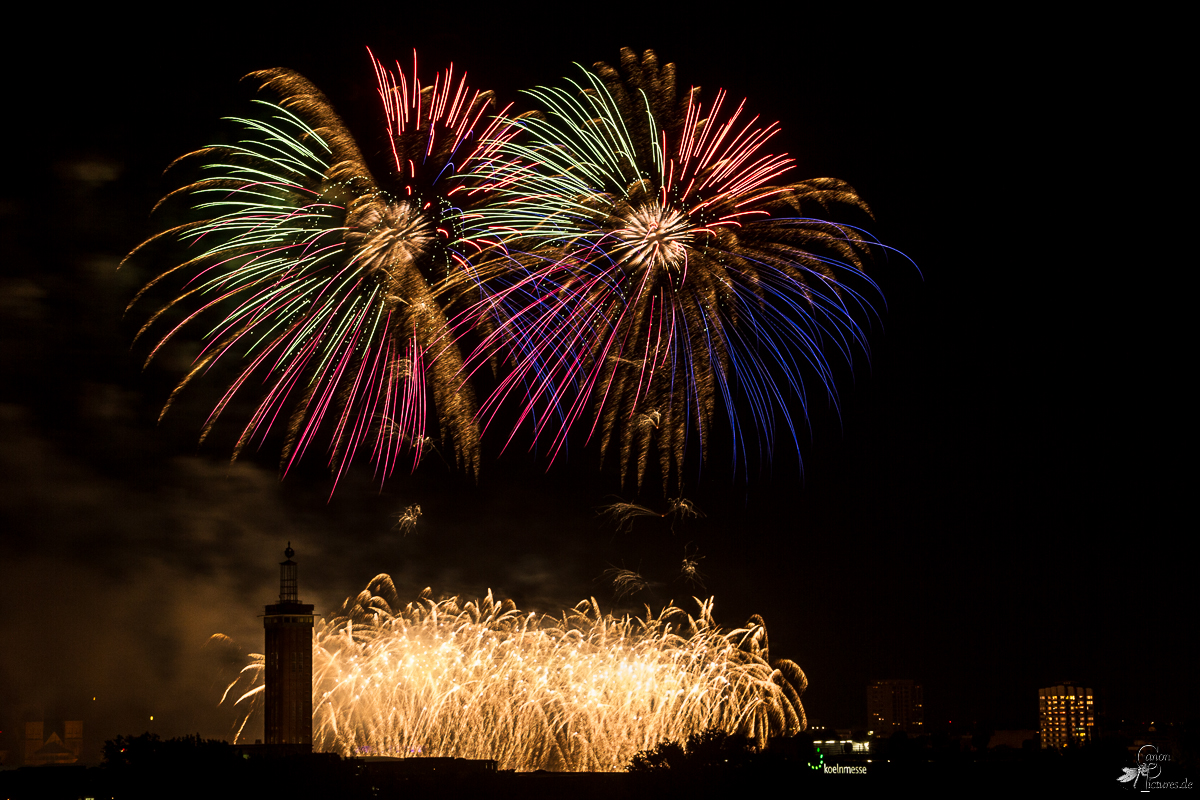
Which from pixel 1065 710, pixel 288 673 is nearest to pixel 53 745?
pixel 288 673

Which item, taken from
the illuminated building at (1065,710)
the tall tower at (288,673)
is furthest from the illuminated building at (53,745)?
the illuminated building at (1065,710)

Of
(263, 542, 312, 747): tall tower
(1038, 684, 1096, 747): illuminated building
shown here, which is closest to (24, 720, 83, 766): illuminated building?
(263, 542, 312, 747): tall tower

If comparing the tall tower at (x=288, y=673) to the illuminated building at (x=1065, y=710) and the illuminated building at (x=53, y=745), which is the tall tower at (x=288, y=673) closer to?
the illuminated building at (x=53, y=745)

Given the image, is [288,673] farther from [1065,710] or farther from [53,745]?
[1065,710]

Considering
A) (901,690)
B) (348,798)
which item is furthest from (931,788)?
(901,690)

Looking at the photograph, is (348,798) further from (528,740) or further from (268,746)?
(528,740)

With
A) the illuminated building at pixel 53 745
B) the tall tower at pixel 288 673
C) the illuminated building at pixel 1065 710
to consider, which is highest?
the tall tower at pixel 288 673
